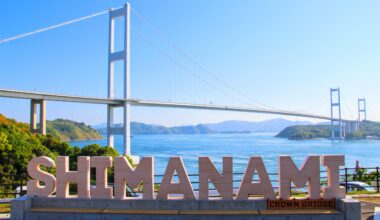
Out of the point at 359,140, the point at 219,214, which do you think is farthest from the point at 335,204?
the point at 359,140

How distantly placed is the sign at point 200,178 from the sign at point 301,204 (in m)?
0.07

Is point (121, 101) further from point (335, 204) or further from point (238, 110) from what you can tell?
point (335, 204)

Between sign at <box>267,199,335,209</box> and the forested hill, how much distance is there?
102m

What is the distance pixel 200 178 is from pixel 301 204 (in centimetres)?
172

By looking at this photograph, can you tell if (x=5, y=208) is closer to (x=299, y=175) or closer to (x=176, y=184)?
(x=176, y=184)

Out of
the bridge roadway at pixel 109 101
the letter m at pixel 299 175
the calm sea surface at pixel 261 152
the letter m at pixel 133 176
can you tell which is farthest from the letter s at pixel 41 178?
the bridge roadway at pixel 109 101

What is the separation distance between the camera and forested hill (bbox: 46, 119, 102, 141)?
358 feet

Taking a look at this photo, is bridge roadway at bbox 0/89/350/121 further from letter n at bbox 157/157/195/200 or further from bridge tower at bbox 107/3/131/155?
letter n at bbox 157/157/195/200

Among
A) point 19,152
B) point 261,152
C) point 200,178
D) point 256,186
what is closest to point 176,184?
point 200,178

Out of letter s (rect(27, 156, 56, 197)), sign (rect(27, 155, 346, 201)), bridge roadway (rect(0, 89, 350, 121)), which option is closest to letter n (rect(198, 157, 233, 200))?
sign (rect(27, 155, 346, 201))

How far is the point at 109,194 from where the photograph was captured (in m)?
7.30

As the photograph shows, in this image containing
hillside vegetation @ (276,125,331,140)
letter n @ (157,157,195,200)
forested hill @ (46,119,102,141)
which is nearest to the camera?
letter n @ (157,157,195,200)

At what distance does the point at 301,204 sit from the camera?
701 centimetres

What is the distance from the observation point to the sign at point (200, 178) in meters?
7.04
